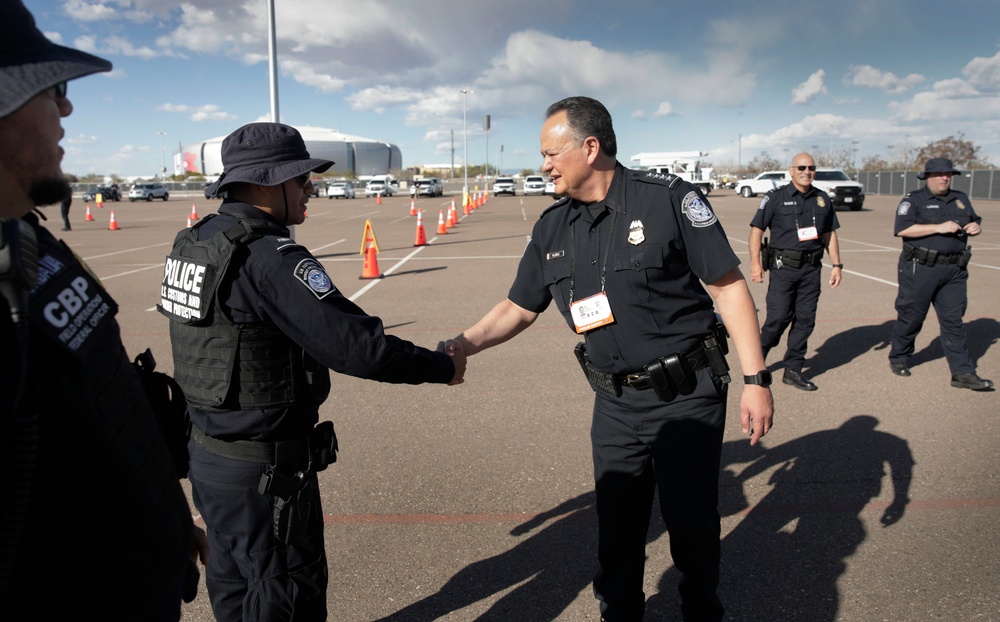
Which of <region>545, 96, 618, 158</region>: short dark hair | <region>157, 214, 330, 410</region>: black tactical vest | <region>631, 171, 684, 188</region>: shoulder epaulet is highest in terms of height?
<region>545, 96, 618, 158</region>: short dark hair

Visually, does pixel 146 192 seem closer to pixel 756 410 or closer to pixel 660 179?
pixel 660 179

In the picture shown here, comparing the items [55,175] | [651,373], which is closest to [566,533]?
[651,373]

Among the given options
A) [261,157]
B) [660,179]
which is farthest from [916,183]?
[261,157]

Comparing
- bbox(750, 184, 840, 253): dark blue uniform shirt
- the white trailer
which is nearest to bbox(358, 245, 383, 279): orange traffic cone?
bbox(750, 184, 840, 253): dark blue uniform shirt

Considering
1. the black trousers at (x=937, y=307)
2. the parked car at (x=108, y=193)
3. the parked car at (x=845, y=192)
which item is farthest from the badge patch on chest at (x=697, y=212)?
the parked car at (x=108, y=193)

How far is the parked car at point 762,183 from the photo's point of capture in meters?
39.0

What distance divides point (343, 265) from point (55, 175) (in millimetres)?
13324

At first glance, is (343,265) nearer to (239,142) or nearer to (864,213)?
(239,142)

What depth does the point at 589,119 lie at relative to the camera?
2.71 m

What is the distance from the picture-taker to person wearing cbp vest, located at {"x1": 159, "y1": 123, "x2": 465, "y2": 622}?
2.16 meters

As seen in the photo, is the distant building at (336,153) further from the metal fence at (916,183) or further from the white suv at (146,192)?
the metal fence at (916,183)

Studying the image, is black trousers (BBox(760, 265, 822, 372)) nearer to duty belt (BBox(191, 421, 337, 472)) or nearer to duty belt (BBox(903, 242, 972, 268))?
duty belt (BBox(903, 242, 972, 268))

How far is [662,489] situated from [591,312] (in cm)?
74

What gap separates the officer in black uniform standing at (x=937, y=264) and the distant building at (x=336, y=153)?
131 metres
